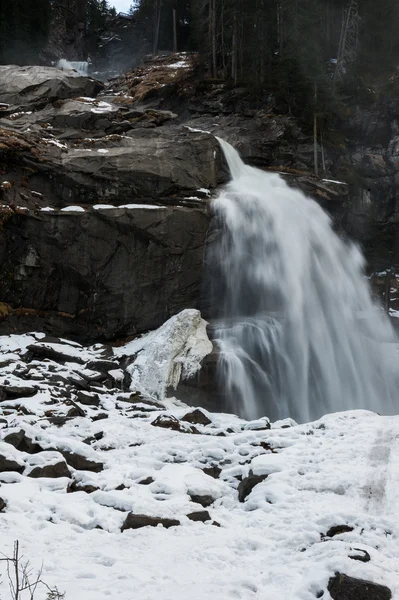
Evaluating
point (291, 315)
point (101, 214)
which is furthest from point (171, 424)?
point (101, 214)

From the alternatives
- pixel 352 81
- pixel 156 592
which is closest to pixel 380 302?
pixel 352 81

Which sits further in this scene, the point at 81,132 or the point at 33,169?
the point at 81,132

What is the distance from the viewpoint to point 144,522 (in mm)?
6227

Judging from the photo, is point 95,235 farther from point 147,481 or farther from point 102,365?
point 147,481

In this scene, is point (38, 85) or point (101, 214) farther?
point (38, 85)

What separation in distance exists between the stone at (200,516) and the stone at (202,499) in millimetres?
516

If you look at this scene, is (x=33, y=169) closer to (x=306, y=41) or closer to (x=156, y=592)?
(x=156, y=592)

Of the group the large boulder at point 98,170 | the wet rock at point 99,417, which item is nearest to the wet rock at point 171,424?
the wet rock at point 99,417

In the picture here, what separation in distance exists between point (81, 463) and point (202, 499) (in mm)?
2177

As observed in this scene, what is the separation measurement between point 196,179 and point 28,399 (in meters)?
11.5

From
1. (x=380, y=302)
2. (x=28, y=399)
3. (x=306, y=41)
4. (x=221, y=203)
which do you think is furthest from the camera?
(x=306, y=41)

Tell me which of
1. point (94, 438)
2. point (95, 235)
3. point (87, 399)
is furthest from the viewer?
point (95, 235)

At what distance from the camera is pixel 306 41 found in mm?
29516

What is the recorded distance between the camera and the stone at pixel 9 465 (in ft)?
24.0
